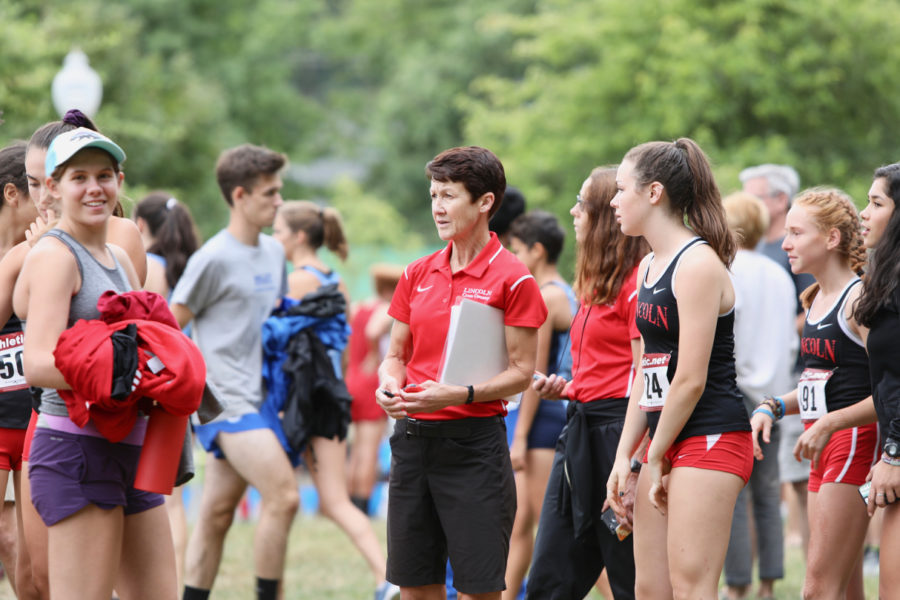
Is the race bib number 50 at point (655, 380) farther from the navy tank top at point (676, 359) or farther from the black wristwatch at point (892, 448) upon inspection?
the black wristwatch at point (892, 448)

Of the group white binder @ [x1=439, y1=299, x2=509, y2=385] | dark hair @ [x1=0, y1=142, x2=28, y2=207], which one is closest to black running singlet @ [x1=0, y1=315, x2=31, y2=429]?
dark hair @ [x1=0, y1=142, x2=28, y2=207]

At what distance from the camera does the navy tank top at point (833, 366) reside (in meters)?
4.32

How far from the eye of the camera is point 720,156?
17797 millimetres

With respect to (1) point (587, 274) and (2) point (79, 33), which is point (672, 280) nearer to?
(1) point (587, 274)

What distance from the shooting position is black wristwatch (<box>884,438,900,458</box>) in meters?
3.71

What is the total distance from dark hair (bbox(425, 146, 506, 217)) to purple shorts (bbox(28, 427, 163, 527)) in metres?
1.60

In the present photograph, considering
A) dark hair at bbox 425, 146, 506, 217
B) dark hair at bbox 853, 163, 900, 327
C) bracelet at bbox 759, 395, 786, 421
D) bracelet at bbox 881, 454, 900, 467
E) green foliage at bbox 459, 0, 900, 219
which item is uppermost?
green foliage at bbox 459, 0, 900, 219

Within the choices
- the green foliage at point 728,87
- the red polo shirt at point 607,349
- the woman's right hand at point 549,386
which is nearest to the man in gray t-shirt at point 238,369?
the woman's right hand at point 549,386

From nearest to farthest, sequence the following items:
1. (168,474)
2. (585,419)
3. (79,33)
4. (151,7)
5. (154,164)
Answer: (168,474) < (585,419) < (79,33) < (154,164) < (151,7)

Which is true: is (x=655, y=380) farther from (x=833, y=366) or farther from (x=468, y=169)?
(x=468, y=169)

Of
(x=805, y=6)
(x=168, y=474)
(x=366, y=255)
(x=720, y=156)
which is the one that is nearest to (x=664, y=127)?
(x=720, y=156)

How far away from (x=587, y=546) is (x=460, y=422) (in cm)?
98

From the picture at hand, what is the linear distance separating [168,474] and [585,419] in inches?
76.9

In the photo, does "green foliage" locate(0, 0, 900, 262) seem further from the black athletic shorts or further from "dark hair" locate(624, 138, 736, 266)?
"dark hair" locate(624, 138, 736, 266)
